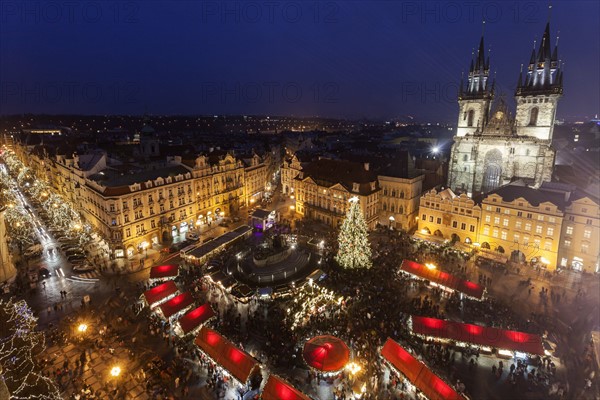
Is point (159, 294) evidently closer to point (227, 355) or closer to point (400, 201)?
point (227, 355)

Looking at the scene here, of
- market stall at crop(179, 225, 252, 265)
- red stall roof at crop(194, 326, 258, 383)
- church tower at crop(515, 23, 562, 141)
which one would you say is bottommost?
red stall roof at crop(194, 326, 258, 383)

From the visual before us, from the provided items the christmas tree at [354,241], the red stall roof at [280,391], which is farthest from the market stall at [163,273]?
the red stall roof at [280,391]

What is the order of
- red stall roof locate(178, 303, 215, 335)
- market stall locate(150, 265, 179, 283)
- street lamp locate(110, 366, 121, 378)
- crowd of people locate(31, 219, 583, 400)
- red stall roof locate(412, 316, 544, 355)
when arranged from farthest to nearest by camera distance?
1. market stall locate(150, 265, 179, 283)
2. red stall roof locate(178, 303, 215, 335)
3. red stall roof locate(412, 316, 544, 355)
4. street lamp locate(110, 366, 121, 378)
5. crowd of people locate(31, 219, 583, 400)

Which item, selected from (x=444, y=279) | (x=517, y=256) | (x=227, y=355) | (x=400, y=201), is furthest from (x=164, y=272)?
(x=517, y=256)

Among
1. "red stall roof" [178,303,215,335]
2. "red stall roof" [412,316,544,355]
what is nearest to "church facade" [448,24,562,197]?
"red stall roof" [412,316,544,355]

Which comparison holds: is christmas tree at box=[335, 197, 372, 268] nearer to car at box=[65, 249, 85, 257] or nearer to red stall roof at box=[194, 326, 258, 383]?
red stall roof at box=[194, 326, 258, 383]

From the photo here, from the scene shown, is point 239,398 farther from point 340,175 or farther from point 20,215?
point 20,215

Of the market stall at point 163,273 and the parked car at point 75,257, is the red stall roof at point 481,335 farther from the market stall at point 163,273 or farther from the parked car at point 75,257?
the parked car at point 75,257

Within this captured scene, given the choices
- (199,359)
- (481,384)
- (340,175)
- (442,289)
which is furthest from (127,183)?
(481,384)
